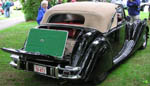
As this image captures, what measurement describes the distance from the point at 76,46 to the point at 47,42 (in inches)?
20.9

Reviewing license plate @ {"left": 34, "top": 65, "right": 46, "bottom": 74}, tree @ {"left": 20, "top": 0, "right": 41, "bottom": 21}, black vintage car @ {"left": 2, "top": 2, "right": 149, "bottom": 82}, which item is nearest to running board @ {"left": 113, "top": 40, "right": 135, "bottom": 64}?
black vintage car @ {"left": 2, "top": 2, "right": 149, "bottom": 82}

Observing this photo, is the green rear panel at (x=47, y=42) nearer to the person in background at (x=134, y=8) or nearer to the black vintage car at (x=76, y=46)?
the black vintage car at (x=76, y=46)

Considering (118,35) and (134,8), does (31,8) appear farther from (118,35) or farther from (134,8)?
(118,35)

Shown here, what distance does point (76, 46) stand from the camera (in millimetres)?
3902

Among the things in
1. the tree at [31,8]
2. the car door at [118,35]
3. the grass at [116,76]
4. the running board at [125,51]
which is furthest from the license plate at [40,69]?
the tree at [31,8]

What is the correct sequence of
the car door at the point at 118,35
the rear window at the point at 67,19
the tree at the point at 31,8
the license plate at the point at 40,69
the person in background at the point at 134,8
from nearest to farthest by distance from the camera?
1. the license plate at the point at 40,69
2. the car door at the point at 118,35
3. the rear window at the point at 67,19
4. the person in background at the point at 134,8
5. the tree at the point at 31,8

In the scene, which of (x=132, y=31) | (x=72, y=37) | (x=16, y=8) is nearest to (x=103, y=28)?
(x=72, y=37)

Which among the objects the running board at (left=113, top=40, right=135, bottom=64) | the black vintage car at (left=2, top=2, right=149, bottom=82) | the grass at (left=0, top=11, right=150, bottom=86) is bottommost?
the grass at (left=0, top=11, right=150, bottom=86)

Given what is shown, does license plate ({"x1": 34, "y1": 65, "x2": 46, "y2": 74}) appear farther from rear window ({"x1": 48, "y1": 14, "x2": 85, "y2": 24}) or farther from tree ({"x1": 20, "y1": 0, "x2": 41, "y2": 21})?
tree ({"x1": 20, "y1": 0, "x2": 41, "y2": 21})

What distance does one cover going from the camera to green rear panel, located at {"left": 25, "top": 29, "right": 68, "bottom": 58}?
385cm

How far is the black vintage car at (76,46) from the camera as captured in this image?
3709 mm

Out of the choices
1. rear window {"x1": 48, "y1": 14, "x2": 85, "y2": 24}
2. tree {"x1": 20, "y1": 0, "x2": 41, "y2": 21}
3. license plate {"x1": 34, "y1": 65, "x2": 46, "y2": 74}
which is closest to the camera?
license plate {"x1": 34, "y1": 65, "x2": 46, "y2": 74}

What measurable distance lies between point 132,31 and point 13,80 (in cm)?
324

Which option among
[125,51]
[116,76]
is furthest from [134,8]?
[116,76]
